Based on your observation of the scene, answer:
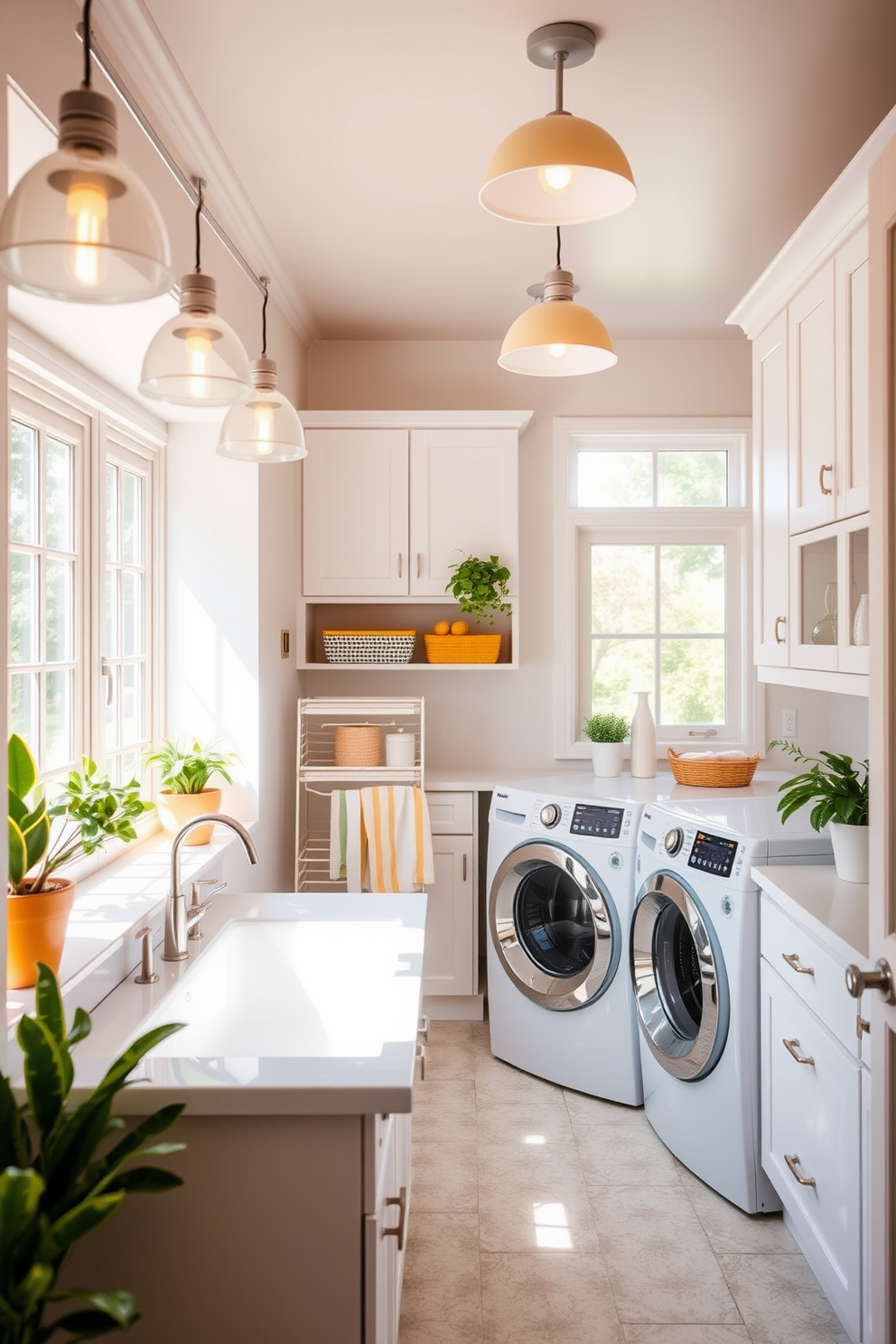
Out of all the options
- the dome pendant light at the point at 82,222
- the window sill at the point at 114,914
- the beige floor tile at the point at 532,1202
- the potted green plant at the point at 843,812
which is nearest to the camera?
the dome pendant light at the point at 82,222

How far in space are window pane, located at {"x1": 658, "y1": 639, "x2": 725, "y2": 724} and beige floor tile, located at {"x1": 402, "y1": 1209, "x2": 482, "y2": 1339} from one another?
221 centimetres

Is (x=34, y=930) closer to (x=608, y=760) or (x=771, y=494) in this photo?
(x=771, y=494)

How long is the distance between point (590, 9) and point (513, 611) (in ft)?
7.10

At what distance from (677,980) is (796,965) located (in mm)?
764

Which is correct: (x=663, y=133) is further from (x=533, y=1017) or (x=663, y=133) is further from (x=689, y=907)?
(x=533, y=1017)

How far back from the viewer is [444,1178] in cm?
269

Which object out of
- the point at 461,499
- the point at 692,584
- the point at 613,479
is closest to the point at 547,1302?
the point at 461,499

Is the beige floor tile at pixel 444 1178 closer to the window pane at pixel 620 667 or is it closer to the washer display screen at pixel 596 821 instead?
the washer display screen at pixel 596 821

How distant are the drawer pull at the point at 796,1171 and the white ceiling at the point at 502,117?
2349 mm

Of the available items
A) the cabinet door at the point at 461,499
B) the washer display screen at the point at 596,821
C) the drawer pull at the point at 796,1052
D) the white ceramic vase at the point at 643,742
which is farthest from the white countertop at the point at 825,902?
the cabinet door at the point at 461,499

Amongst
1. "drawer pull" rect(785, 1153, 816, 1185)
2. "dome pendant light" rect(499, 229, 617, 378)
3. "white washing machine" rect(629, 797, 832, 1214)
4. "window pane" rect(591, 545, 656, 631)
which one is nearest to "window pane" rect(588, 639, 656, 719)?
"window pane" rect(591, 545, 656, 631)

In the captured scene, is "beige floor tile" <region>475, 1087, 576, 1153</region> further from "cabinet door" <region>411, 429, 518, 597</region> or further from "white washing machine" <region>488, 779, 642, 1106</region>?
"cabinet door" <region>411, 429, 518, 597</region>

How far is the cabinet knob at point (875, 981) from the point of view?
138 cm

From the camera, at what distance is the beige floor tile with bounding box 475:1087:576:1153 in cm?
289
